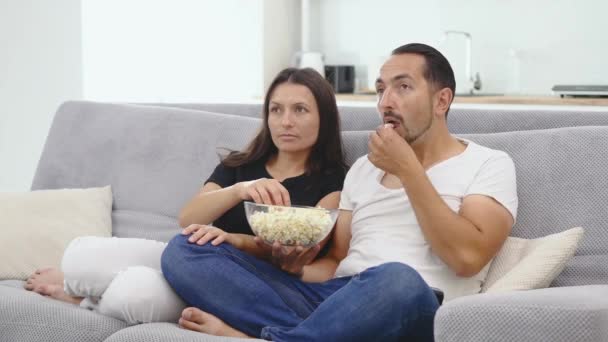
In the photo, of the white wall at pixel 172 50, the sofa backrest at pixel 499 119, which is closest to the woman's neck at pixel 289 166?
the sofa backrest at pixel 499 119

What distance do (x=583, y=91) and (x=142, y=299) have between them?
2.87 m

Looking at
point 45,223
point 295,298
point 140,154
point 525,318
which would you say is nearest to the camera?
point 525,318

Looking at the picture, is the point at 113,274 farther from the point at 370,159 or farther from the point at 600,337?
the point at 600,337

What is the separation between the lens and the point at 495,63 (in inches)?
205

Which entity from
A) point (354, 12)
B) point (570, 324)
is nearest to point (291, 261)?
point (570, 324)

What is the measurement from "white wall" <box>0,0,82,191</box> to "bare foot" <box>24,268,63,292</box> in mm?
2510

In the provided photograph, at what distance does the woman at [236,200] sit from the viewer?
2.23m

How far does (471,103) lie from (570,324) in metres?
2.94

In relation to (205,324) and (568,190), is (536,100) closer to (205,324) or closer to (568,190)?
(568,190)

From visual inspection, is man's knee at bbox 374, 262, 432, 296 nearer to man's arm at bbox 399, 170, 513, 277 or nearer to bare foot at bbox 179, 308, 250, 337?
man's arm at bbox 399, 170, 513, 277

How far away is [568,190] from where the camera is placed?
7.61ft

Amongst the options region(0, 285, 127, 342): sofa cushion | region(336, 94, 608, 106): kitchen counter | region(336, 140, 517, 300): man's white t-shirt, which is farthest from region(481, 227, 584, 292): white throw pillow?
region(336, 94, 608, 106): kitchen counter

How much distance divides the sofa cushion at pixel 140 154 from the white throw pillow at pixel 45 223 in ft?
0.29

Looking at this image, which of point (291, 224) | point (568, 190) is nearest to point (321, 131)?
point (291, 224)
